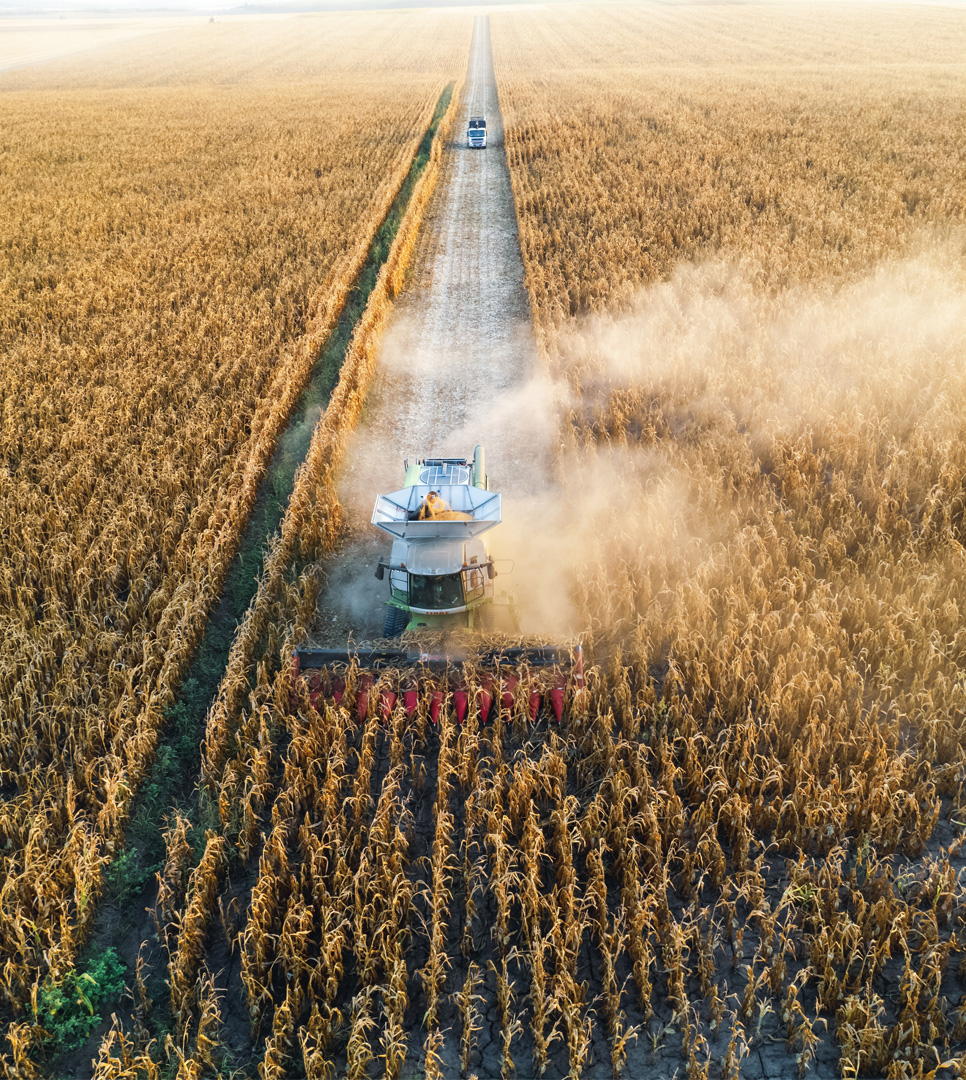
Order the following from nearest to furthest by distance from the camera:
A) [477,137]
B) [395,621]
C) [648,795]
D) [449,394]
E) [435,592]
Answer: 1. [648,795]
2. [435,592]
3. [395,621]
4. [449,394]
5. [477,137]

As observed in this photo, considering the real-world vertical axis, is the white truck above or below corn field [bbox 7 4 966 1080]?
above

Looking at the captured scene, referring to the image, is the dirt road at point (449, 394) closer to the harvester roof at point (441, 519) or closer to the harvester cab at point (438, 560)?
the harvester cab at point (438, 560)

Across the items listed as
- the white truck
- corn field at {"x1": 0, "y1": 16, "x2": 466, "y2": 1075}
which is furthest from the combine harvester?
the white truck

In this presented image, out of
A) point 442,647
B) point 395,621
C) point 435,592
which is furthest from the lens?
point 395,621

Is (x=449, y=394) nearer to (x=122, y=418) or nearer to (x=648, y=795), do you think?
(x=122, y=418)

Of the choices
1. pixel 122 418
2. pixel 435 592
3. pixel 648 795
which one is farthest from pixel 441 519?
pixel 122 418

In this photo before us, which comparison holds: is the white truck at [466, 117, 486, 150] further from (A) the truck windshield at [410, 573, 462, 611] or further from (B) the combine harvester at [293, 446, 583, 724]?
(A) the truck windshield at [410, 573, 462, 611]

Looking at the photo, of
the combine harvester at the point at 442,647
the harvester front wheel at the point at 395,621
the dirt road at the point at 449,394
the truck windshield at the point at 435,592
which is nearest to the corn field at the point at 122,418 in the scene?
the dirt road at the point at 449,394

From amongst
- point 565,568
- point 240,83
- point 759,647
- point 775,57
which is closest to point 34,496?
point 565,568
